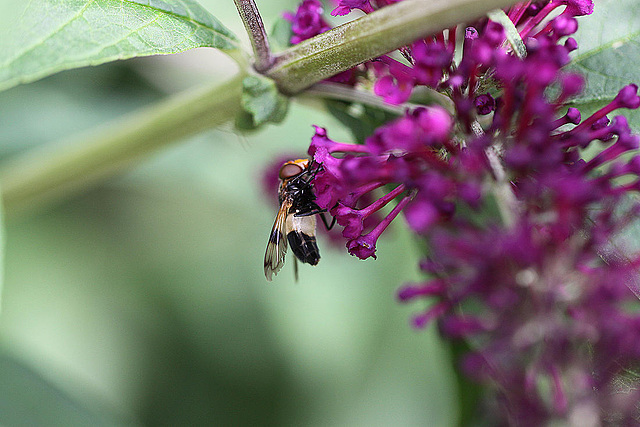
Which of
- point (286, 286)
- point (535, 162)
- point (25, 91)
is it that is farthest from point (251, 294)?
point (535, 162)

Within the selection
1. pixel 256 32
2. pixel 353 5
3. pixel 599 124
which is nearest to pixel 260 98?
pixel 256 32

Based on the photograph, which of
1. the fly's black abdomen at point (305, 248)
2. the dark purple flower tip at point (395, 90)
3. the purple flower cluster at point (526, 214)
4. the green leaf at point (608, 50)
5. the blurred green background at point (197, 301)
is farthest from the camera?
the blurred green background at point (197, 301)

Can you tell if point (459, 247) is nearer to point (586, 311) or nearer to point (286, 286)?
point (586, 311)

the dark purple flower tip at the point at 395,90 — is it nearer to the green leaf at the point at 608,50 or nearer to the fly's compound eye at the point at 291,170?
the green leaf at the point at 608,50

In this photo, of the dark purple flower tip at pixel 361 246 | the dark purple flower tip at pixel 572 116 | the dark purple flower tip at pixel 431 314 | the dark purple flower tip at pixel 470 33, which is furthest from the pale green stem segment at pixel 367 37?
the dark purple flower tip at pixel 431 314

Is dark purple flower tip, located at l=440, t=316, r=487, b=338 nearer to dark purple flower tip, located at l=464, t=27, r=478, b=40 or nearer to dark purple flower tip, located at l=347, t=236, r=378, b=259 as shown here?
dark purple flower tip, located at l=347, t=236, r=378, b=259
